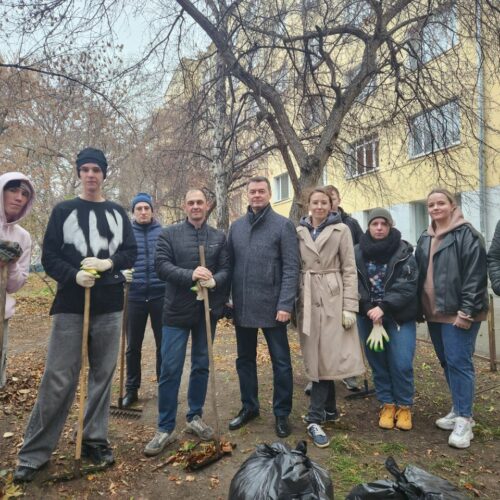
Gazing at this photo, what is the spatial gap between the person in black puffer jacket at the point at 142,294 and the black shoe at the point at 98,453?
114 centimetres

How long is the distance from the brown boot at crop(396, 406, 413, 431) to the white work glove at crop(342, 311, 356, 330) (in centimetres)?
94

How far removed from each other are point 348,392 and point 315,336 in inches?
59.3

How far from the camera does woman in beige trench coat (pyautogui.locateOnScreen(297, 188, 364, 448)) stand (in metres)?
3.48

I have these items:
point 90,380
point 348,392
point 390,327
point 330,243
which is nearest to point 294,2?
point 330,243

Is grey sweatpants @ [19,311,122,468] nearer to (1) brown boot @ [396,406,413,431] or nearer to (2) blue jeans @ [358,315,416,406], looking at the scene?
(2) blue jeans @ [358,315,416,406]

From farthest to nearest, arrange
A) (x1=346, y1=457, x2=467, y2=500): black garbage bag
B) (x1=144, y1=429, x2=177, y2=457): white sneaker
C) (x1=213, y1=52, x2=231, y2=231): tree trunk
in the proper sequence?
1. (x1=213, y1=52, x2=231, y2=231): tree trunk
2. (x1=144, y1=429, x2=177, y2=457): white sneaker
3. (x1=346, y1=457, x2=467, y2=500): black garbage bag

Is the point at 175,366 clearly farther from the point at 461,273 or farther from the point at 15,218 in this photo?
the point at 461,273

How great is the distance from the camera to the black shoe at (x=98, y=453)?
2.98 meters

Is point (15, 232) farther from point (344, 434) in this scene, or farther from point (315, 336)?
point (344, 434)

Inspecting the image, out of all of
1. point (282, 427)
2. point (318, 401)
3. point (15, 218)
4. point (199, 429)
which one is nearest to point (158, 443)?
point (199, 429)

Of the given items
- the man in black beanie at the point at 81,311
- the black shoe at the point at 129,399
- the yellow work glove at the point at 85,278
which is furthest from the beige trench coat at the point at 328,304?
the black shoe at the point at 129,399

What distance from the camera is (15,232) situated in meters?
3.08

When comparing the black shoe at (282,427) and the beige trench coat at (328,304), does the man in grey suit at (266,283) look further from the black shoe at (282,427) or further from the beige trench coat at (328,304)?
the beige trench coat at (328,304)

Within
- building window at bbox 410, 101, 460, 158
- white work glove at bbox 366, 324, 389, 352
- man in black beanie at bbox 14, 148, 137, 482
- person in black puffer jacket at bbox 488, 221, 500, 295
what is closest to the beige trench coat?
white work glove at bbox 366, 324, 389, 352
